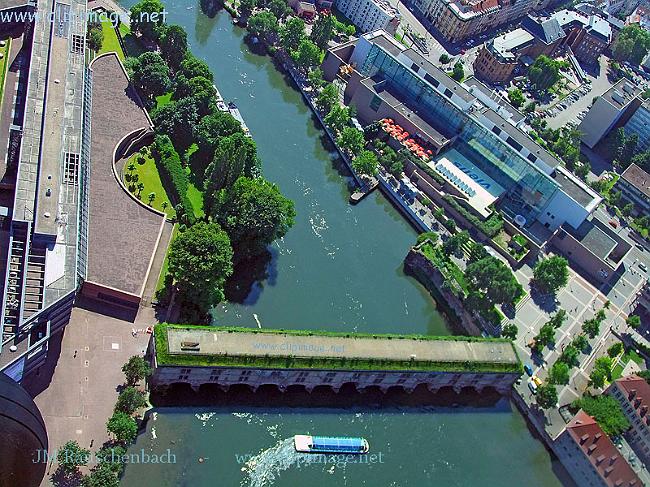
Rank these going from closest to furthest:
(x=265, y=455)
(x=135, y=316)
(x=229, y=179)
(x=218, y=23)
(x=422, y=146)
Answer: (x=265, y=455)
(x=135, y=316)
(x=229, y=179)
(x=422, y=146)
(x=218, y=23)

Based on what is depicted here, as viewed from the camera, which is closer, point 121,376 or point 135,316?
point 121,376

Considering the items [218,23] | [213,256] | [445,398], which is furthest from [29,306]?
[218,23]

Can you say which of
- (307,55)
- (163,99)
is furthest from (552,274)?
(163,99)

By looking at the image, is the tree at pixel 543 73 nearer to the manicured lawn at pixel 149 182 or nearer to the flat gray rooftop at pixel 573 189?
the flat gray rooftop at pixel 573 189

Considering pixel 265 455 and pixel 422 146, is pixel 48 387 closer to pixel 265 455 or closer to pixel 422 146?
pixel 265 455

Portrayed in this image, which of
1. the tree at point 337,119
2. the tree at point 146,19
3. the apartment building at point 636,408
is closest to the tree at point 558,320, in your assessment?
the apartment building at point 636,408

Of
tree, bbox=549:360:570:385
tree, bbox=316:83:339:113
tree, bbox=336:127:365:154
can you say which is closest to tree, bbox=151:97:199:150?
tree, bbox=336:127:365:154

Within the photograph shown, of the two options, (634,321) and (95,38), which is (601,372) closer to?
(634,321)
